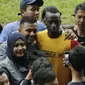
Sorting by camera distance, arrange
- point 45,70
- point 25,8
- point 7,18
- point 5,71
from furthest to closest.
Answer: point 7,18, point 25,8, point 5,71, point 45,70

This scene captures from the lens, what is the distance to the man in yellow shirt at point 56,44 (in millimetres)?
5211

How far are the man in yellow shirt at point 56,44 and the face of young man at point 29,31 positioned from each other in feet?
0.29

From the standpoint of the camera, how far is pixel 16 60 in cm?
514

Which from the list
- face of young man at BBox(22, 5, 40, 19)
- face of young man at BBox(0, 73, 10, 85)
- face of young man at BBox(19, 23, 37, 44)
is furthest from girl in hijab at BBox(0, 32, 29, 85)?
face of young man at BBox(22, 5, 40, 19)

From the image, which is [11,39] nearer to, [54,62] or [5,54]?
[5,54]

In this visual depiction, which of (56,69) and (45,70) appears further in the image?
(56,69)

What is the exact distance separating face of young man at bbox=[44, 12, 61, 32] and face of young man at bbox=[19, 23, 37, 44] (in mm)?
174

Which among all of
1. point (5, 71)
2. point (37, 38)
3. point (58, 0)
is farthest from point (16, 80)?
point (58, 0)

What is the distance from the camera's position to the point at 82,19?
18.1 feet

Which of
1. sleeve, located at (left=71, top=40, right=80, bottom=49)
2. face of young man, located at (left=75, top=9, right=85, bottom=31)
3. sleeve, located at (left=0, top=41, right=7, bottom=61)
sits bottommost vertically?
sleeve, located at (left=0, top=41, right=7, bottom=61)

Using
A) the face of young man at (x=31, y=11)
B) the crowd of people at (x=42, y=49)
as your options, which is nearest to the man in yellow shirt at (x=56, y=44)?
the crowd of people at (x=42, y=49)

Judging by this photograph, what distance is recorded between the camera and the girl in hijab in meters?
5.04

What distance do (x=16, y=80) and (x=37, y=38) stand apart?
1.96ft

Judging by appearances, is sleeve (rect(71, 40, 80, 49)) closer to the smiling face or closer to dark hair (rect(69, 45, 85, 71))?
dark hair (rect(69, 45, 85, 71))
